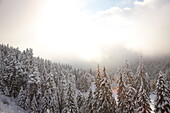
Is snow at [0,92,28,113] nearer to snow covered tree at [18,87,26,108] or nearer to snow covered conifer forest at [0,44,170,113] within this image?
snow covered conifer forest at [0,44,170,113]

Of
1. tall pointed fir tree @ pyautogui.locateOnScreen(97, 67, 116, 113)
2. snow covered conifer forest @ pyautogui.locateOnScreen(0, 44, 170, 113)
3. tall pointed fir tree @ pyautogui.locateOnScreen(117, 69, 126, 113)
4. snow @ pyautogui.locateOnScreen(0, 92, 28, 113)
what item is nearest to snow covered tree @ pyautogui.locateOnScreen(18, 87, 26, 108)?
snow covered conifer forest @ pyautogui.locateOnScreen(0, 44, 170, 113)

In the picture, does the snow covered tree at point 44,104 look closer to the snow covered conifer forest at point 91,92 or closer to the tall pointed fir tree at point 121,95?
the snow covered conifer forest at point 91,92

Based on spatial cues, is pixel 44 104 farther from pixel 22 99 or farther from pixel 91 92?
pixel 91 92

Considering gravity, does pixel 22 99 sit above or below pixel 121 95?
below

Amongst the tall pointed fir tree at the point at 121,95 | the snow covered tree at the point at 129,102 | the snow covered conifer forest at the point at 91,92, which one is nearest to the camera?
the snow covered conifer forest at the point at 91,92

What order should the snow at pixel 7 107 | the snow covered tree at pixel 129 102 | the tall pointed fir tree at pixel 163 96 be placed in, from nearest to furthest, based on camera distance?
the snow at pixel 7 107 → the tall pointed fir tree at pixel 163 96 → the snow covered tree at pixel 129 102

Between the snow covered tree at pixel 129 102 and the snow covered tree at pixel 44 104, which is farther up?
the snow covered tree at pixel 129 102

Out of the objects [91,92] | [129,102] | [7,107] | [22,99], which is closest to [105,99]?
[129,102]

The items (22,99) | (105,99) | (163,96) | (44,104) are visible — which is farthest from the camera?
(22,99)

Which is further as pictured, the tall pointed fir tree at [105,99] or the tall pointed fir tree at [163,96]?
the tall pointed fir tree at [105,99]

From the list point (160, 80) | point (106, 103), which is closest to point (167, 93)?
point (160, 80)

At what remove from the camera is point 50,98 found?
41781 millimetres

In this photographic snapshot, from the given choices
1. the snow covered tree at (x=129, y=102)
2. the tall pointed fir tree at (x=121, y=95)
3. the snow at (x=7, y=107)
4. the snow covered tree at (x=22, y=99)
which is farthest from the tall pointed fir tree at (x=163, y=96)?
the snow covered tree at (x=22, y=99)

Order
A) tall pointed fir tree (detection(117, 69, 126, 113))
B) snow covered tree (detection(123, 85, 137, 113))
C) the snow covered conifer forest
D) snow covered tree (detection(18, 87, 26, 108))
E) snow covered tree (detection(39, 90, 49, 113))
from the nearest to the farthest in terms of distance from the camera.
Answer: the snow covered conifer forest, snow covered tree (detection(123, 85, 137, 113)), tall pointed fir tree (detection(117, 69, 126, 113)), snow covered tree (detection(39, 90, 49, 113)), snow covered tree (detection(18, 87, 26, 108))
